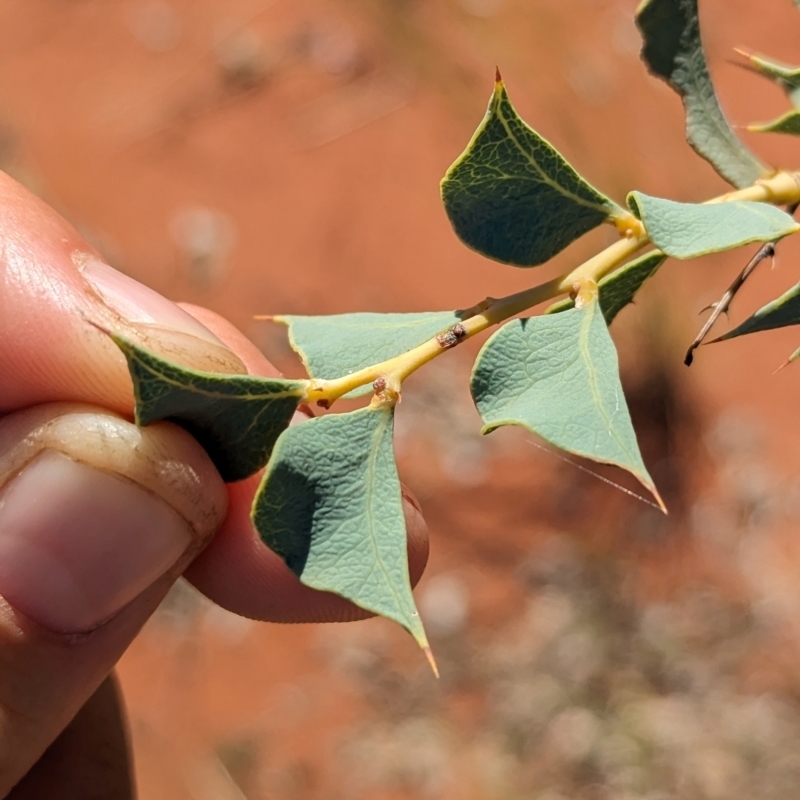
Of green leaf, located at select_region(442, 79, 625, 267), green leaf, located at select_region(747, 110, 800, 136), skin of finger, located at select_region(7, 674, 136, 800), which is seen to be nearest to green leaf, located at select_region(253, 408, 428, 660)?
green leaf, located at select_region(442, 79, 625, 267)

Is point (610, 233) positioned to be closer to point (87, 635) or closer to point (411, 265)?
point (411, 265)

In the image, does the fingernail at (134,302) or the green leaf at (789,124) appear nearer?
the green leaf at (789,124)

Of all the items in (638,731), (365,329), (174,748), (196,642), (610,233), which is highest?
(365,329)

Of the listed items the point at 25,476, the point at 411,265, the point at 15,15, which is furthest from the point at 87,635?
the point at 15,15

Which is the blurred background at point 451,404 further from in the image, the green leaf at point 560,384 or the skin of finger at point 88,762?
the green leaf at point 560,384

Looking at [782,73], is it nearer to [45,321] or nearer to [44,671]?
[45,321]

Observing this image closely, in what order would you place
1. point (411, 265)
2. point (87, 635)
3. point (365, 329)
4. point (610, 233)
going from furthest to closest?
1. point (411, 265)
2. point (610, 233)
3. point (87, 635)
4. point (365, 329)

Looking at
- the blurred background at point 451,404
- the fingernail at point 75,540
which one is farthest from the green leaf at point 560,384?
the blurred background at point 451,404

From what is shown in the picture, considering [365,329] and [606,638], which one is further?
[606,638]
